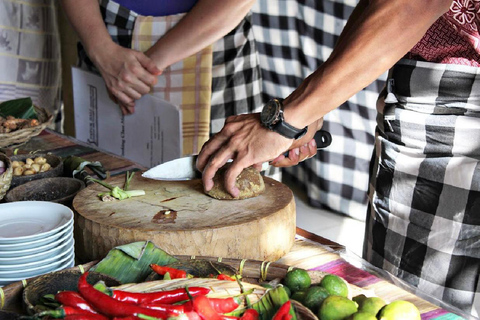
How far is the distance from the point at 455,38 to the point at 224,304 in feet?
3.18

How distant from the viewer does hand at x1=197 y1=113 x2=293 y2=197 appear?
4.58ft

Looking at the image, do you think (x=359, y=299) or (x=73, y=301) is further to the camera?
(x=359, y=299)

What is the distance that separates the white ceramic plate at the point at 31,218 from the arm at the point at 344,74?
0.35 meters

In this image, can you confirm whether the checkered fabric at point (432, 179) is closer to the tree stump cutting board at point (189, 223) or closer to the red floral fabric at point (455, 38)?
the red floral fabric at point (455, 38)

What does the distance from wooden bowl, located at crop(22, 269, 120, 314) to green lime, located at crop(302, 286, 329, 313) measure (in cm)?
34

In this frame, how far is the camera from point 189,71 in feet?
8.38

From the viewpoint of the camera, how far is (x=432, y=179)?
1637 millimetres

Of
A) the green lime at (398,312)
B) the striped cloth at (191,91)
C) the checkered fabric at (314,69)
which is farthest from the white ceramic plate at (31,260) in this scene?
the checkered fabric at (314,69)

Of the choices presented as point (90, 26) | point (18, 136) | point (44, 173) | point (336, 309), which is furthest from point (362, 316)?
point (90, 26)

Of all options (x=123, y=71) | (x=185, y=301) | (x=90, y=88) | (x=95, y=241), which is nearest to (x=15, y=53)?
(x=90, y=88)

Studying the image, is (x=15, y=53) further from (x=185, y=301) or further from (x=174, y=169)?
(x=185, y=301)

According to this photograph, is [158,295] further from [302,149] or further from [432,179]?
[432,179]

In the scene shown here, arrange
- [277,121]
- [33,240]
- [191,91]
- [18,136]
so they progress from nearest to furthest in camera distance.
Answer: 1. [33,240]
2. [277,121]
3. [18,136]
4. [191,91]

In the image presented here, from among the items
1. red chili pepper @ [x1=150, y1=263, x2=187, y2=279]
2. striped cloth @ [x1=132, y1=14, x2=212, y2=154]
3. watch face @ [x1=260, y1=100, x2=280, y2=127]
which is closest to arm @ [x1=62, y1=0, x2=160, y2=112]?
striped cloth @ [x1=132, y1=14, x2=212, y2=154]
